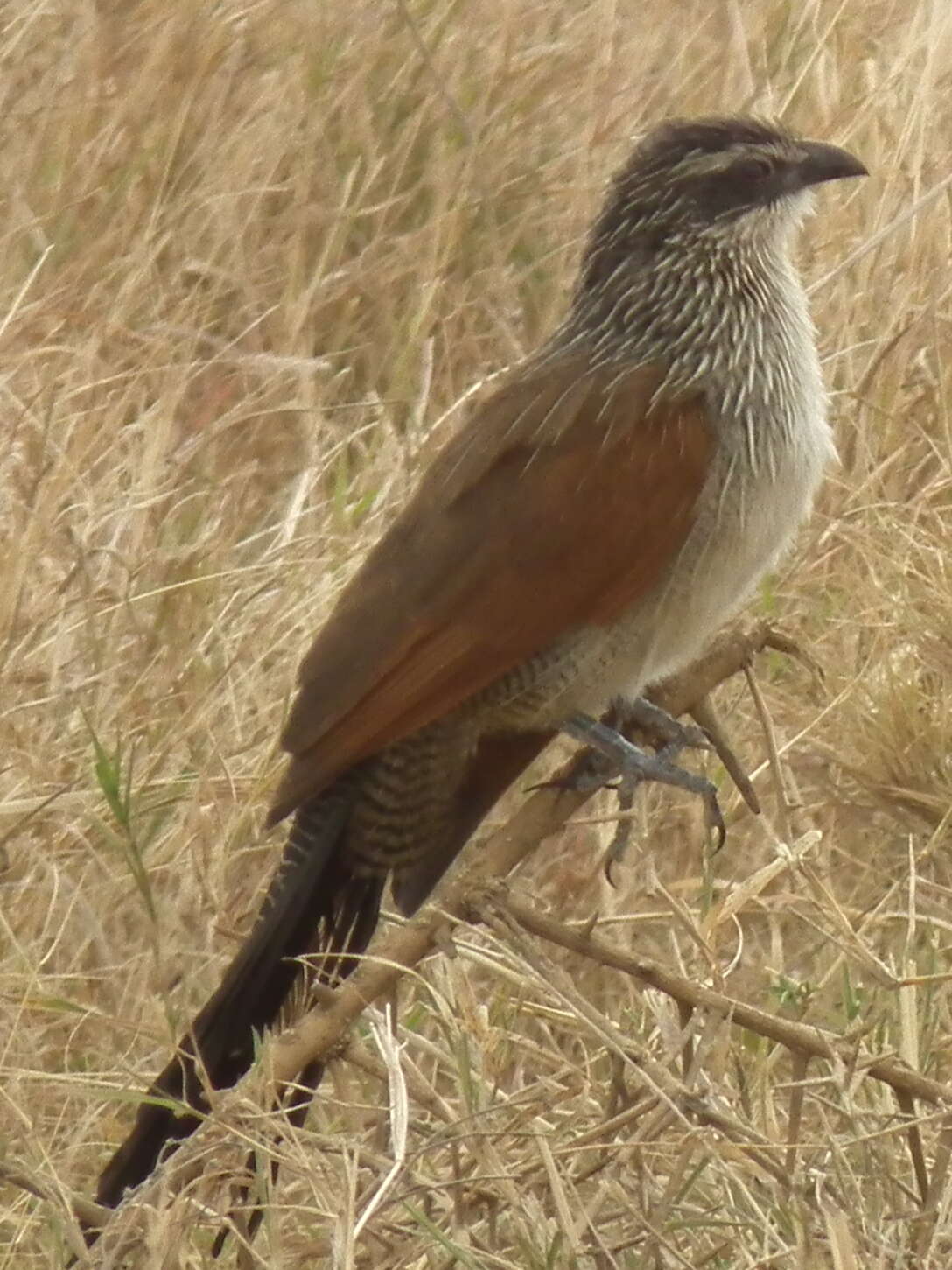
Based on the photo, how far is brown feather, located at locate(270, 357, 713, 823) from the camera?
9.22ft

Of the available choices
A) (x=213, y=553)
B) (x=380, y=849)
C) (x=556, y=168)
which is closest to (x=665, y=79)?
(x=556, y=168)

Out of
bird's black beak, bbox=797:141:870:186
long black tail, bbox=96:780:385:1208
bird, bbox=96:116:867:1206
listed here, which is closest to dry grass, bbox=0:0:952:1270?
long black tail, bbox=96:780:385:1208

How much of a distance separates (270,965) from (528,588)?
0.57 metres

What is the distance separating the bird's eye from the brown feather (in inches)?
16.7

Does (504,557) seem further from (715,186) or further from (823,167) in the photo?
(823,167)

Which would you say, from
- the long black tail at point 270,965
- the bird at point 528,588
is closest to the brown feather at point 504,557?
the bird at point 528,588

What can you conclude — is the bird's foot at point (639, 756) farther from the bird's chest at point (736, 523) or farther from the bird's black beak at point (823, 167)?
the bird's black beak at point (823, 167)

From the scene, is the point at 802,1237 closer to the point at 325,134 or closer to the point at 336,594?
the point at 336,594

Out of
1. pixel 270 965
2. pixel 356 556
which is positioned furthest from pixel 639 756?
pixel 356 556

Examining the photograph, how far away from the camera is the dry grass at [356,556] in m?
2.17

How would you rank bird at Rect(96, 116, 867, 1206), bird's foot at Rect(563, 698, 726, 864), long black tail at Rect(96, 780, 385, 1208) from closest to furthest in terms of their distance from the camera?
long black tail at Rect(96, 780, 385, 1208) → bird at Rect(96, 116, 867, 1206) → bird's foot at Rect(563, 698, 726, 864)

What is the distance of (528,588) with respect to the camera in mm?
2912

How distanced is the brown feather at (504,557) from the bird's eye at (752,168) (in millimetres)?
424

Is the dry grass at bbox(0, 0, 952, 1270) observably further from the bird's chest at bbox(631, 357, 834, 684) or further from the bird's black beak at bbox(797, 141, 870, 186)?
the bird's black beak at bbox(797, 141, 870, 186)
